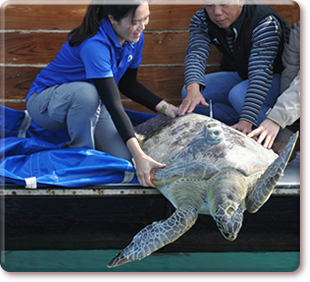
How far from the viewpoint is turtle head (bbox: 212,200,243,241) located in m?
1.21

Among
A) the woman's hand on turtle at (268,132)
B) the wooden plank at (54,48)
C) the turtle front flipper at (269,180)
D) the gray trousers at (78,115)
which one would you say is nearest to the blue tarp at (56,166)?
the gray trousers at (78,115)

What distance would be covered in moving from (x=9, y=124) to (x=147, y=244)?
1.20m

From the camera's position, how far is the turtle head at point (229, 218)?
121cm

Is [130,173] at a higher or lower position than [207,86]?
lower

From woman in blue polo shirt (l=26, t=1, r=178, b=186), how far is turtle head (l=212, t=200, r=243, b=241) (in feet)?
1.08

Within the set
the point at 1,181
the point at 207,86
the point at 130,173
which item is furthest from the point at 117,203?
the point at 207,86

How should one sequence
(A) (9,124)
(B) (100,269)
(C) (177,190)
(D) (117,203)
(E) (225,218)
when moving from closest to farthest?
(E) (225,218), (C) (177,190), (B) (100,269), (D) (117,203), (A) (9,124)

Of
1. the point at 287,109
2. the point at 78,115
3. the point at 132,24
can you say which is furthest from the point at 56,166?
the point at 287,109

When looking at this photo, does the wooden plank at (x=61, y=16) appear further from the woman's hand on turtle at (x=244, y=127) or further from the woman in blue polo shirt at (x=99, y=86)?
the woman's hand on turtle at (x=244, y=127)

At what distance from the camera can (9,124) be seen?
197 centimetres

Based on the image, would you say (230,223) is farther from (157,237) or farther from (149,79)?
(149,79)

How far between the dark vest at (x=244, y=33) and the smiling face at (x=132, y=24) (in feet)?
1.69

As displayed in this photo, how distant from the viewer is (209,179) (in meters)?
1.40

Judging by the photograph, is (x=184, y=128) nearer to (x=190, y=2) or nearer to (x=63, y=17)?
(x=190, y=2)
